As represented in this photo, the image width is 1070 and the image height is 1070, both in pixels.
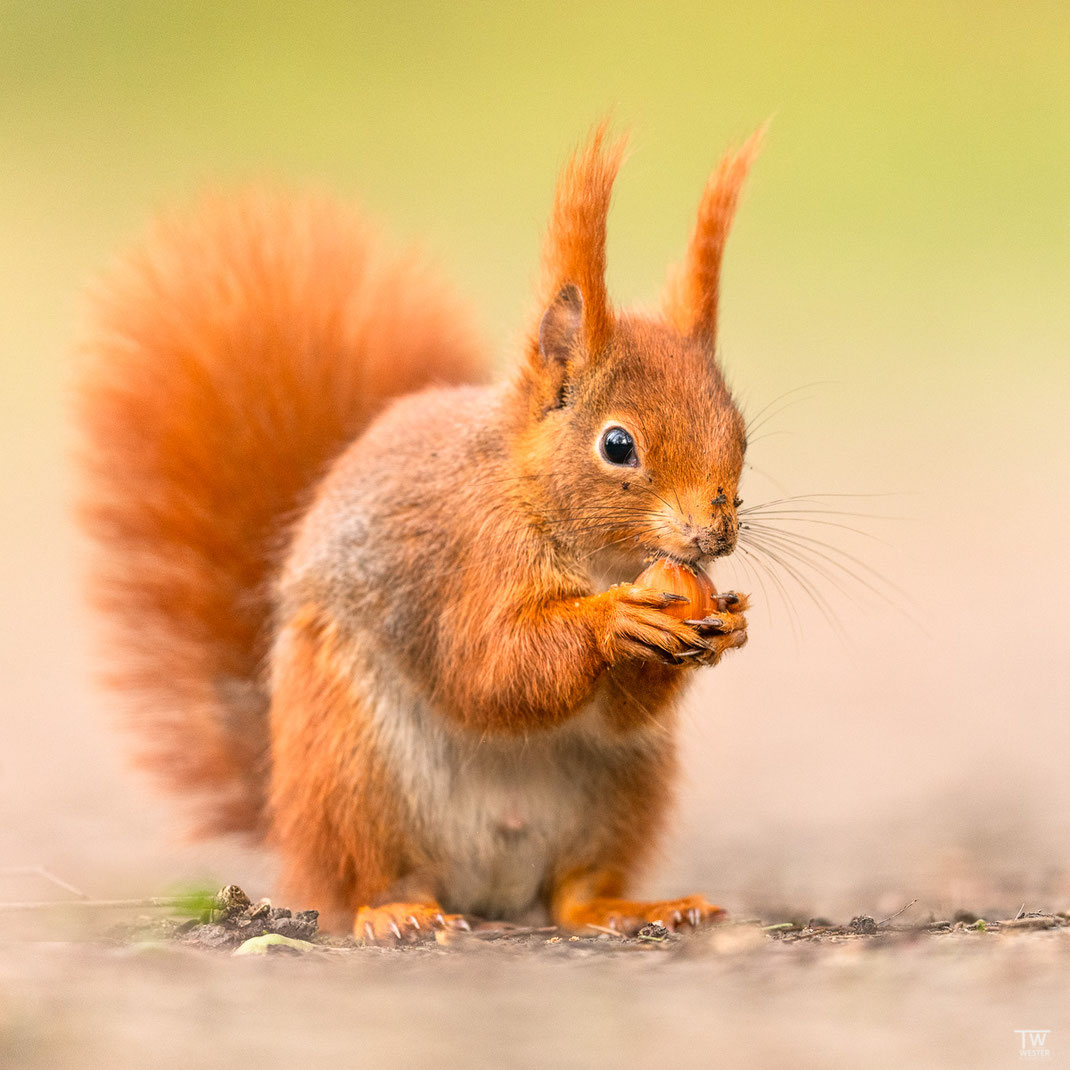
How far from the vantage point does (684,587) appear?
79.8 inches

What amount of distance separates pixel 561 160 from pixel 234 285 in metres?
0.88

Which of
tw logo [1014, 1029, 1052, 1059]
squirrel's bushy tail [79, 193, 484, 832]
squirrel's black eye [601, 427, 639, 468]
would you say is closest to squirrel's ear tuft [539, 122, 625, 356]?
squirrel's black eye [601, 427, 639, 468]

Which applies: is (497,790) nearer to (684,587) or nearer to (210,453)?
(684,587)

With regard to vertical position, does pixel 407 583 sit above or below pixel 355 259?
below

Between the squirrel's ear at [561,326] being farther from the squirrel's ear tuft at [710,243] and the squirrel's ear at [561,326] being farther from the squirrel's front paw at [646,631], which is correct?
the squirrel's front paw at [646,631]

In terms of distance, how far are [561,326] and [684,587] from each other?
19.7 inches

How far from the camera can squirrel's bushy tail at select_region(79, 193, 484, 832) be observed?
276cm

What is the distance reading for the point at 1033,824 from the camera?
3074 mm

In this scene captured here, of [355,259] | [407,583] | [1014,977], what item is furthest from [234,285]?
[1014,977]

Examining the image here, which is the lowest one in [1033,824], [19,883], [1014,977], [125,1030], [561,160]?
[125,1030]

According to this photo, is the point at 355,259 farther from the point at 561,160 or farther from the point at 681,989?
the point at 681,989

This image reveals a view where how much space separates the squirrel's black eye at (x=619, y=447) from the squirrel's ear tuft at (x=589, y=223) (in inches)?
6.1

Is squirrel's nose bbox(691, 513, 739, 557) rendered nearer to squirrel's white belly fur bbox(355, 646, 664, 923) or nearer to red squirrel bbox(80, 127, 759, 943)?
red squirrel bbox(80, 127, 759, 943)

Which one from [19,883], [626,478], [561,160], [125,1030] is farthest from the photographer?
[19,883]
